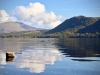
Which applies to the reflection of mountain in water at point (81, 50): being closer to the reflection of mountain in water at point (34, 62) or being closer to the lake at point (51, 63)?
the lake at point (51, 63)

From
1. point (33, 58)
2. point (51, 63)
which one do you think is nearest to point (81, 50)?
point (33, 58)

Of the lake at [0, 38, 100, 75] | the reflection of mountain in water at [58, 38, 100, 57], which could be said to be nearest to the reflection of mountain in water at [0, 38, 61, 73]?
the lake at [0, 38, 100, 75]

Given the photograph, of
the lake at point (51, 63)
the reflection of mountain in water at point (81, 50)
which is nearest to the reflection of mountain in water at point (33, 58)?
the lake at point (51, 63)

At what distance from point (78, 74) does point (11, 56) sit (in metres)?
24.5

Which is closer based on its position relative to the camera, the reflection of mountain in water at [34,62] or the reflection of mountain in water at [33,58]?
the reflection of mountain in water at [34,62]

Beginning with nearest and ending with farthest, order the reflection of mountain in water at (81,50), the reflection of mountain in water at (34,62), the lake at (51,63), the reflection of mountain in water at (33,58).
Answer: the lake at (51,63) → the reflection of mountain in water at (34,62) → the reflection of mountain in water at (33,58) → the reflection of mountain in water at (81,50)

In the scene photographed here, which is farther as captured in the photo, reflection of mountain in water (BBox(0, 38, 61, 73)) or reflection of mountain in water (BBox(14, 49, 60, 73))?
reflection of mountain in water (BBox(0, 38, 61, 73))

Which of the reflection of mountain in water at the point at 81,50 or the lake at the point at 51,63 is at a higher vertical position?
the reflection of mountain in water at the point at 81,50

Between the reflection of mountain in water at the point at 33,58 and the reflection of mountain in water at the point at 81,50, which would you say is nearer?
the reflection of mountain in water at the point at 33,58

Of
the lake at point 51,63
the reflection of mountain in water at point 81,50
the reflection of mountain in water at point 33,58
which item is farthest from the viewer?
the reflection of mountain in water at point 81,50

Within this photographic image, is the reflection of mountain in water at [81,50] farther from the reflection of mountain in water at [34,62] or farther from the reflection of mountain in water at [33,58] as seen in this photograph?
the reflection of mountain in water at [34,62]

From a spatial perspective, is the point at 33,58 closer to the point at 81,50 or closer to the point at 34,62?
the point at 34,62

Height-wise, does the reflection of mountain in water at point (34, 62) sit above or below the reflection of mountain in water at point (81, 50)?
below

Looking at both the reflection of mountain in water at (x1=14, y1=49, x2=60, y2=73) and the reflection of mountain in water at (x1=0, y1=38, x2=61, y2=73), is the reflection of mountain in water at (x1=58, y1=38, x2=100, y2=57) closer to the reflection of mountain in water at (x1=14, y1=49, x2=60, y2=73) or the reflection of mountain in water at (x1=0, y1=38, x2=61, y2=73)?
the reflection of mountain in water at (x1=0, y1=38, x2=61, y2=73)
